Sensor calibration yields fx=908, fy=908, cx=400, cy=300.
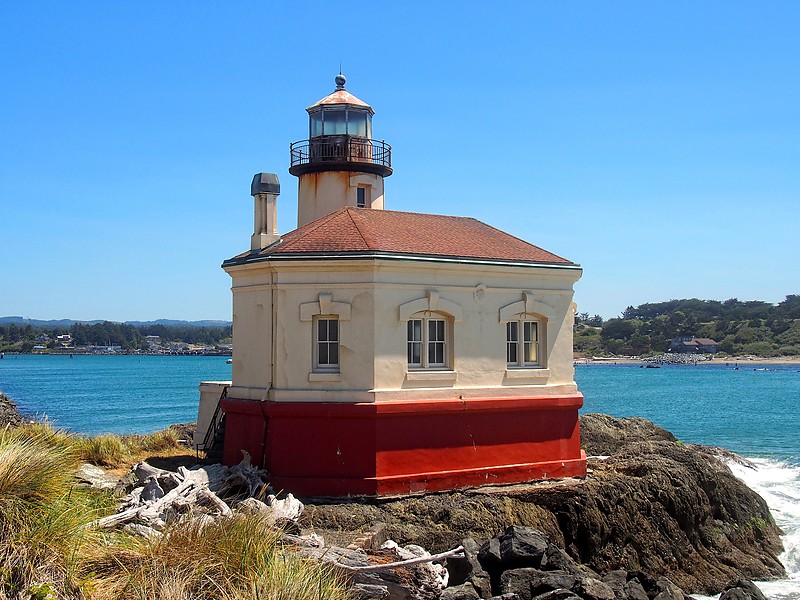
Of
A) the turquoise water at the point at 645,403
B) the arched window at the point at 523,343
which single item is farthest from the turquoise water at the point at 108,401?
the arched window at the point at 523,343

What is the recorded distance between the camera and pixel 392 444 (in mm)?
15789

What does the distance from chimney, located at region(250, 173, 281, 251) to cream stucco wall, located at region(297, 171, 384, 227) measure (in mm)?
3742

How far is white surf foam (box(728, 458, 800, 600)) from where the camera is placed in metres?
16.5

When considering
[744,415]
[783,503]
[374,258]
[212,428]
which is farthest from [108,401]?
[374,258]

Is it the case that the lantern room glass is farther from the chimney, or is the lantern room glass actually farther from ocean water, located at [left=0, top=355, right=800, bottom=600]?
ocean water, located at [left=0, top=355, right=800, bottom=600]

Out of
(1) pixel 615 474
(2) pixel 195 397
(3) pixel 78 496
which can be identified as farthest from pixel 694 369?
(3) pixel 78 496

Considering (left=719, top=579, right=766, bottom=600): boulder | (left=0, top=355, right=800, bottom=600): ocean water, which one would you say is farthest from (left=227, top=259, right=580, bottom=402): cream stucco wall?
(left=0, top=355, right=800, bottom=600): ocean water

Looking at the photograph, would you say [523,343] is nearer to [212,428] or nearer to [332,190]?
[212,428]

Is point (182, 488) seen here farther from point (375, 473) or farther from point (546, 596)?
point (546, 596)

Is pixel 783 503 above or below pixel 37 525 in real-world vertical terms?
below

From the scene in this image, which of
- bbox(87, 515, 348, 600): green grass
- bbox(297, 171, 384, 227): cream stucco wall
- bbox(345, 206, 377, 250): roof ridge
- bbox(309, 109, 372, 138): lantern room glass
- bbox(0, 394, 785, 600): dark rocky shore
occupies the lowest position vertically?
bbox(0, 394, 785, 600): dark rocky shore

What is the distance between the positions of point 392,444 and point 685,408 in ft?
178

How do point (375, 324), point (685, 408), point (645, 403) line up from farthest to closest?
point (645, 403) < point (685, 408) < point (375, 324)

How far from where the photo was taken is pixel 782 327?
153 meters
